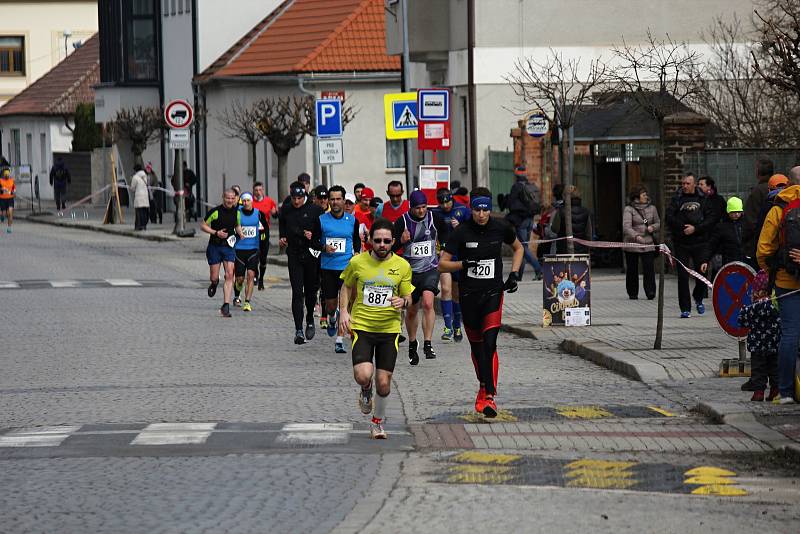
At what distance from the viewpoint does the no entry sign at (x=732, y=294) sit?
14.2 metres

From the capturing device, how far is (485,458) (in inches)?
411

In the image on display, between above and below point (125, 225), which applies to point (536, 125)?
above

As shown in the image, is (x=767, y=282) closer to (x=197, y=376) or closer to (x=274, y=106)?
(x=197, y=376)

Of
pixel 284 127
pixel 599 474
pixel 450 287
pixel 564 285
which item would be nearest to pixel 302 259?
pixel 450 287

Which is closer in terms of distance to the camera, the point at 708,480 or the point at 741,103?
the point at 708,480

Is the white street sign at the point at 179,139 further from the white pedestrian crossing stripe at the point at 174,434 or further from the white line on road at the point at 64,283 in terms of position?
the white pedestrian crossing stripe at the point at 174,434

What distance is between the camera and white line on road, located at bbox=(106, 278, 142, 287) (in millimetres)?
27703

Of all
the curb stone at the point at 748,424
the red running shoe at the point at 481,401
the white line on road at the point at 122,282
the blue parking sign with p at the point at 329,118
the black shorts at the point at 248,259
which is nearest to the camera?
the curb stone at the point at 748,424

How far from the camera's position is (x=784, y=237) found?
12156mm

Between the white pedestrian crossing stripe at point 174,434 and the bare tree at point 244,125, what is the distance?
29.9 m

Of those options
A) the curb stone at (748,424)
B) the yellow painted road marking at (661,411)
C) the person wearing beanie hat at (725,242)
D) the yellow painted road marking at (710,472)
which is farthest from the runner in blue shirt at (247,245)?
the yellow painted road marking at (710,472)

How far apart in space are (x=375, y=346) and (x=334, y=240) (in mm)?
6493

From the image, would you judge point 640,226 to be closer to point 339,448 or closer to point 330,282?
point 330,282

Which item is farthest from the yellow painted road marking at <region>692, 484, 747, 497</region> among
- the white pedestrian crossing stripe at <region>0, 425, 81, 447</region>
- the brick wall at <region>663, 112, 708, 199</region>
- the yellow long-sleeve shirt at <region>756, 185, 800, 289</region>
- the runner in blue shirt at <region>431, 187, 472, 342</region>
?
the brick wall at <region>663, 112, 708, 199</region>
